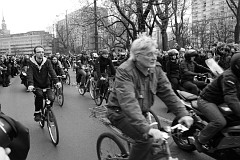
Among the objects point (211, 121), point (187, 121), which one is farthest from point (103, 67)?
point (187, 121)

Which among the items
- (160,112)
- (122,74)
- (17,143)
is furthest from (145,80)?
(160,112)

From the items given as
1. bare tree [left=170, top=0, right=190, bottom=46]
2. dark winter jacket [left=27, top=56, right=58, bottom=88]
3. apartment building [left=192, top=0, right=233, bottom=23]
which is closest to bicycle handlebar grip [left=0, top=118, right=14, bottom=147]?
dark winter jacket [left=27, top=56, right=58, bottom=88]

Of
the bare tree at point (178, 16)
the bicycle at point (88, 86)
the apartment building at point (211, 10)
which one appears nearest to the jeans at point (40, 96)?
the bicycle at point (88, 86)

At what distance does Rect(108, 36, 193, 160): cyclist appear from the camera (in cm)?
282

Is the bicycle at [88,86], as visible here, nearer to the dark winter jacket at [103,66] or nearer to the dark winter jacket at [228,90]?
the dark winter jacket at [103,66]

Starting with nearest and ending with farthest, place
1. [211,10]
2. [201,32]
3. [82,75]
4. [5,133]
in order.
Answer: [5,133] → [82,75] → [201,32] → [211,10]

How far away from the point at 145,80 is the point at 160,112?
5244mm

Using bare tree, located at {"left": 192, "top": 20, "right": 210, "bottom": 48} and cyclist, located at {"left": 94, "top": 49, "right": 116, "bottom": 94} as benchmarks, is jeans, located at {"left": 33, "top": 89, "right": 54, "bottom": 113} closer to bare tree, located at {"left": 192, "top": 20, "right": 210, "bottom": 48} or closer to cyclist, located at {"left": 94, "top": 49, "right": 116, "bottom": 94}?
cyclist, located at {"left": 94, "top": 49, "right": 116, "bottom": 94}

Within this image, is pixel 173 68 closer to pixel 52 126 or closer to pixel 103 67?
pixel 103 67

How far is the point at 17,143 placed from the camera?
2303 millimetres

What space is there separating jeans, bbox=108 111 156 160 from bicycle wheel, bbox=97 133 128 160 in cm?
32

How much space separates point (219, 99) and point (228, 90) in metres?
0.36

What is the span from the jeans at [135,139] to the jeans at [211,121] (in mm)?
1319

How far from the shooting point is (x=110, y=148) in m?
3.62
